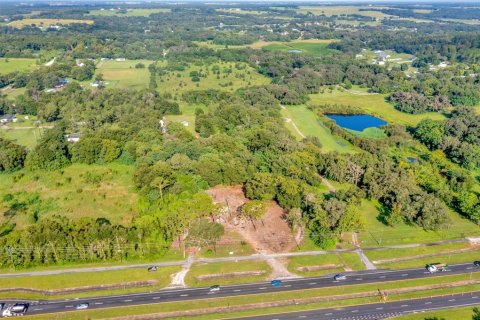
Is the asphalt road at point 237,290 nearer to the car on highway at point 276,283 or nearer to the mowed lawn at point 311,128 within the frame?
the car on highway at point 276,283

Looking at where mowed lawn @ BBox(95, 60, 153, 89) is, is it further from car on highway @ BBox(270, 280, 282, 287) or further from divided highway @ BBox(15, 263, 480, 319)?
car on highway @ BBox(270, 280, 282, 287)

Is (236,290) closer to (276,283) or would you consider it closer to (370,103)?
(276,283)

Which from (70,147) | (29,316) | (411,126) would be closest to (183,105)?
(70,147)

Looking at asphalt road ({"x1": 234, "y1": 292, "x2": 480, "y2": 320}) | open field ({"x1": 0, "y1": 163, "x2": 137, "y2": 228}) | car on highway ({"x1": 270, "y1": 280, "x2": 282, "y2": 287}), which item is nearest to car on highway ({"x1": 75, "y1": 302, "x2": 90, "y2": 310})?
open field ({"x1": 0, "y1": 163, "x2": 137, "y2": 228})

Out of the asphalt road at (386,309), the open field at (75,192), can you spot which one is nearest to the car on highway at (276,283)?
the asphalt road at (386,309)

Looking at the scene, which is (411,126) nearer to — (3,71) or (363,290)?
(363,290)

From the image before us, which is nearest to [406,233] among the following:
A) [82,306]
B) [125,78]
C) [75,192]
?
[82,306]
